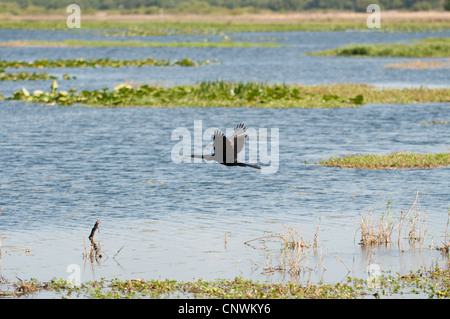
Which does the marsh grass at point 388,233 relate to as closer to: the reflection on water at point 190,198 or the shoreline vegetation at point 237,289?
the reflection on water at point 190,198

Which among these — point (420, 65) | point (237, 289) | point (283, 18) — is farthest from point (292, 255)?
point (283, 18)

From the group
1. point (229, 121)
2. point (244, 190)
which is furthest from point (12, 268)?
point (229, 121)

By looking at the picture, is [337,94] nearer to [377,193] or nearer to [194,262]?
[377,193]

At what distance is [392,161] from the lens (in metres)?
27.8

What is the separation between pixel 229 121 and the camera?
40.8 m

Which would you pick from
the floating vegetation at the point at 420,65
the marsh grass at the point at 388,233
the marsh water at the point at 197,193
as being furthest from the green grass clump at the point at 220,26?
the marsh grass at the point at 388,233

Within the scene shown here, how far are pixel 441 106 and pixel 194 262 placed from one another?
3194cm

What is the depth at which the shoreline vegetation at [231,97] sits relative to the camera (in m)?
46.2

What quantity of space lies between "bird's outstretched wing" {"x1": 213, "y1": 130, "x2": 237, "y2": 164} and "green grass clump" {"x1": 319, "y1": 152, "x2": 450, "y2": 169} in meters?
12.9

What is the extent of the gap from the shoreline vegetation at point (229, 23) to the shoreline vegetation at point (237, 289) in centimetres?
11554

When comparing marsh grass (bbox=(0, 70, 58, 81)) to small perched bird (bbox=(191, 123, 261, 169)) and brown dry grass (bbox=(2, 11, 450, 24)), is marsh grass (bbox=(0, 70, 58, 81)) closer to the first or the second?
small perched bird (bbox=(191, 123, 261, 169))

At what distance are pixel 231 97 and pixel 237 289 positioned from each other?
32.9m

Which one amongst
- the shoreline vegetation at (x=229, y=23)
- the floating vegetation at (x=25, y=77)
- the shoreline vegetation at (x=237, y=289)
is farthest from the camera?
the shoreline vegetation at (x=229, y=23)

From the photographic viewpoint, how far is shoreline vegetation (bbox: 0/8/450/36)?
141 meters
